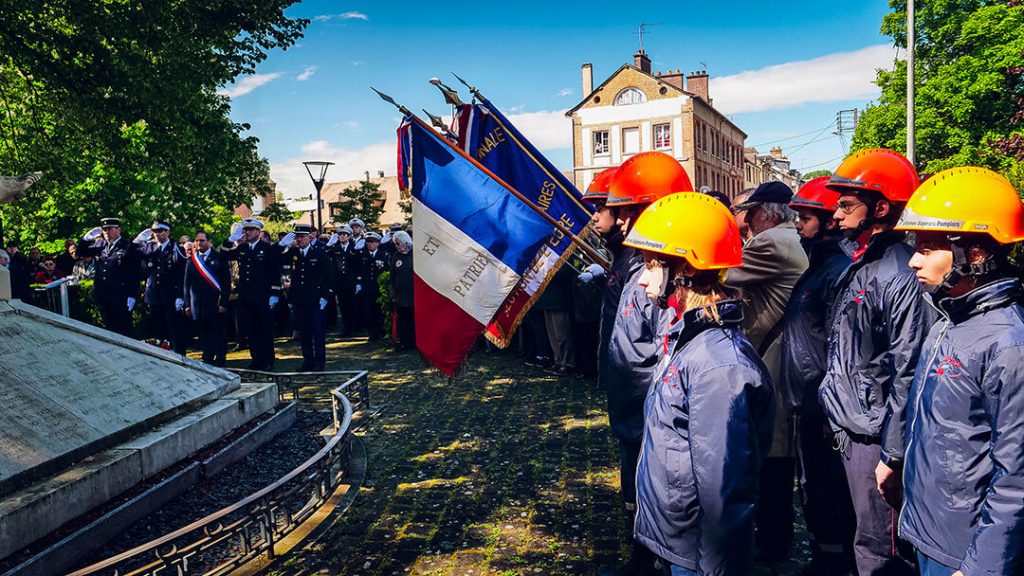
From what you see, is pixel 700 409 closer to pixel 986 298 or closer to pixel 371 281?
pixel 986 298

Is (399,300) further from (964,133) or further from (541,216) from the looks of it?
(964,133)

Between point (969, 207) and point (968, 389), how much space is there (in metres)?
0.68

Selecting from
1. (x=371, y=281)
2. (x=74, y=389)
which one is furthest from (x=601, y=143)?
(x=74, y=389)

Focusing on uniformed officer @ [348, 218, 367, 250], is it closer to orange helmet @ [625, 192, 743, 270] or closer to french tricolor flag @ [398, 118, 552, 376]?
french tricolor flag @ [398, 118, 552, 376]

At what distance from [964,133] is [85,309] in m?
29.5

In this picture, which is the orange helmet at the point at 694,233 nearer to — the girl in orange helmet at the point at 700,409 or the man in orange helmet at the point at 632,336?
the girl in orange helmet at the point at 700,409

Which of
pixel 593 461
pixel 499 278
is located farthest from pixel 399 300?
pixel 499 278

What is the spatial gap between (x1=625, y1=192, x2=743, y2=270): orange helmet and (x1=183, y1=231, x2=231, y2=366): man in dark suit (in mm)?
9798

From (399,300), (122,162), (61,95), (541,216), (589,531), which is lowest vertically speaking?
(589,531)

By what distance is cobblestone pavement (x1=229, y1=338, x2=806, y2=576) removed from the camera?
4426 millimetres

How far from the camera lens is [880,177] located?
378cm

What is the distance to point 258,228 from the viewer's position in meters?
11.1

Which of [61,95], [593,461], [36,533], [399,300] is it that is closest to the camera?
[36,533]

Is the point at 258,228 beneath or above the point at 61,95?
beneath
